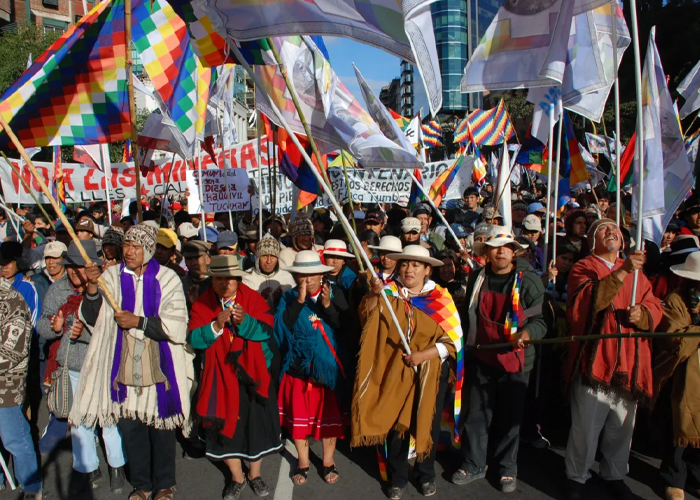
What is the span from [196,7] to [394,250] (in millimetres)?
2405

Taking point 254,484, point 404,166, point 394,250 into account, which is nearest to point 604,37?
point 404,166

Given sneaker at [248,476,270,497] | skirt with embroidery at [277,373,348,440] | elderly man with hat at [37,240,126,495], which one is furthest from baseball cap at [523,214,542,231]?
elderly man with hat at [37,240,126,495]

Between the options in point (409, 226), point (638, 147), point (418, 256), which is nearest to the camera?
point (638, 147)

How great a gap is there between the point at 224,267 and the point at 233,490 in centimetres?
166

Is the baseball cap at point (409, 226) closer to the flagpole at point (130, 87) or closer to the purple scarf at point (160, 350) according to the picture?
the flagpole at point (130, 87)

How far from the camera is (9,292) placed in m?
3.98

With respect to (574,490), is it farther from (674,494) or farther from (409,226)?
(409,226)

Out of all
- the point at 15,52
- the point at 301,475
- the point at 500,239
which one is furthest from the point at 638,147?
the point at 15,52

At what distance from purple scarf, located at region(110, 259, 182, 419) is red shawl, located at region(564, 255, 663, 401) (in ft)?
9.37

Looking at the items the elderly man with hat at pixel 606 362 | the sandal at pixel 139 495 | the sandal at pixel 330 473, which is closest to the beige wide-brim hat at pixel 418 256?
the elderly man with hat at pixel 606 362

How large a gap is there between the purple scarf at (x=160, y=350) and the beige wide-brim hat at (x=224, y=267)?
1.30 ft

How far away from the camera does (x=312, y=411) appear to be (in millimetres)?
4551

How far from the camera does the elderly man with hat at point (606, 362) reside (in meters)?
3.93

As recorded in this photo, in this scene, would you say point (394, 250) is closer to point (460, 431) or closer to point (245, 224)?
point (460, 431)
